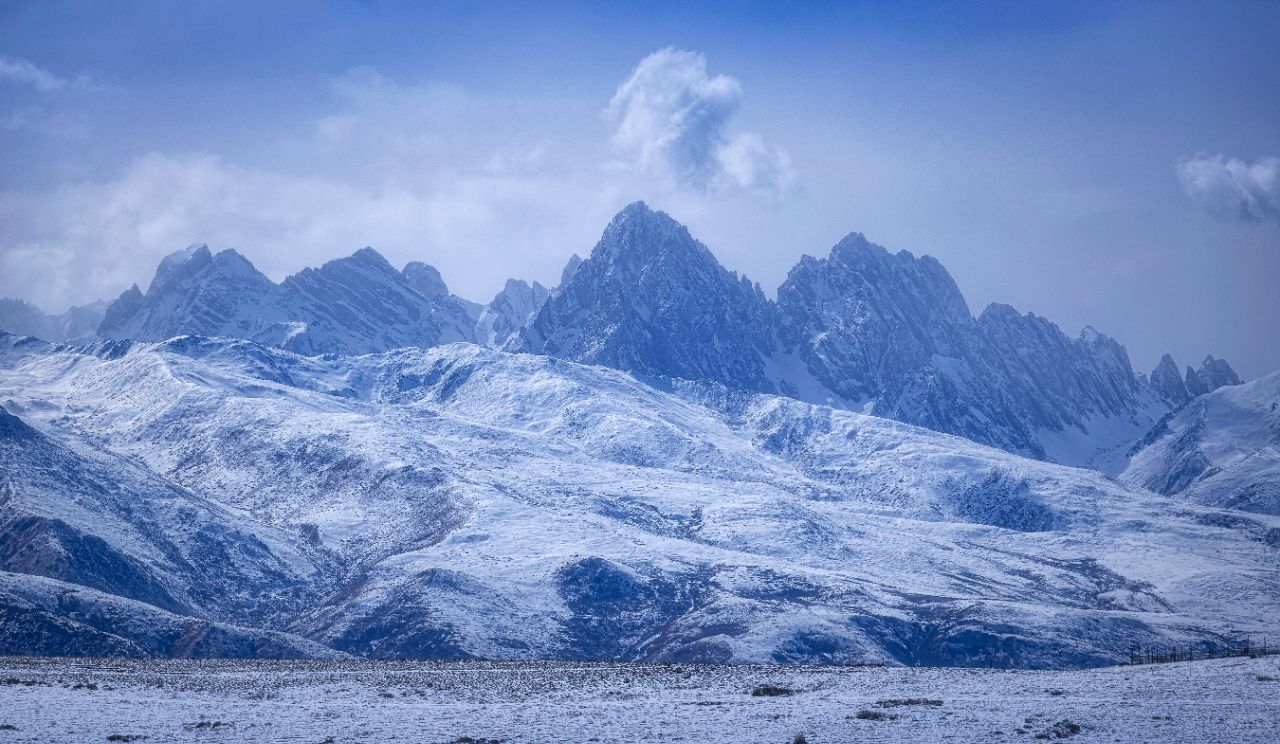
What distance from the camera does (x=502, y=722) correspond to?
56781 mm

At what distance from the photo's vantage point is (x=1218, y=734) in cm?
5084

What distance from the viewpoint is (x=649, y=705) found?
203 feet

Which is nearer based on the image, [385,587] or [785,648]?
[785,648]

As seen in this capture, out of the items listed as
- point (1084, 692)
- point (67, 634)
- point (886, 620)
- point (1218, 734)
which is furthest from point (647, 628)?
point (1218, 734)

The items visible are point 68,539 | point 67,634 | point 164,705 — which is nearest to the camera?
point 164,705

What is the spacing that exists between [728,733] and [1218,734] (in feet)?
65.0

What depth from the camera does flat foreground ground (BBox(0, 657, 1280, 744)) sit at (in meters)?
53.1

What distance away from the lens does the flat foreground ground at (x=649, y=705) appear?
53094 mm

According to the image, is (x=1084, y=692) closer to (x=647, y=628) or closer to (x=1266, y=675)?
(x=1266, y=675)

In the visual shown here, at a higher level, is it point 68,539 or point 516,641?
point 68,539

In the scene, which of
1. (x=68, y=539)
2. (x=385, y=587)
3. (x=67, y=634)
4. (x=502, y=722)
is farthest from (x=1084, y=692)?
(x=68, y=539)

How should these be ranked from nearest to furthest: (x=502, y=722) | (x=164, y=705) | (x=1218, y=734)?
(x=1218, y=734) → (x=502, y=722) → (x=164, y=705)

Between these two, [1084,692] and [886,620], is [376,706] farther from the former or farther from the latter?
[886,620]

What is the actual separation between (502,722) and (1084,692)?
95.9 ft
